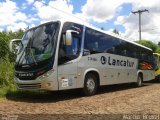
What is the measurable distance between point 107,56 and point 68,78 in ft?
12.6

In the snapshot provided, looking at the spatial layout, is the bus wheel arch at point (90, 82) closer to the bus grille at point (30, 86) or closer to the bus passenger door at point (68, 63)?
the bus passenger door at point (68, 63)

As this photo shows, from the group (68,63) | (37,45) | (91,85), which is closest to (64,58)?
(68,63)

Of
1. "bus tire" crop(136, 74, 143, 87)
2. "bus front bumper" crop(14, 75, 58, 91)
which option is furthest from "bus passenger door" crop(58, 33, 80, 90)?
"bus tire" crop(136, 74, 143, 87)

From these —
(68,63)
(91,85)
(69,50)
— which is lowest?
(91,85)

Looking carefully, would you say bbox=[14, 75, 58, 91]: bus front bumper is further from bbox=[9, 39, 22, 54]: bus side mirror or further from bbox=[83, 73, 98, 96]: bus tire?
bbox=[9, 39, 22, 54]: bus side mirror

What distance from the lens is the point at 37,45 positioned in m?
13.2

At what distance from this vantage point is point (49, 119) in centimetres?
892

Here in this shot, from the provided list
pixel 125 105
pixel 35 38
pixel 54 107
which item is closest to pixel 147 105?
pixel 125 105

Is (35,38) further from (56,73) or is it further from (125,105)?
(125,105)

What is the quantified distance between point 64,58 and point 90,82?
2327mm

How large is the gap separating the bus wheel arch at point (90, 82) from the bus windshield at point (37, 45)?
2.60 meters

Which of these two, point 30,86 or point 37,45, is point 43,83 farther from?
point 37,45

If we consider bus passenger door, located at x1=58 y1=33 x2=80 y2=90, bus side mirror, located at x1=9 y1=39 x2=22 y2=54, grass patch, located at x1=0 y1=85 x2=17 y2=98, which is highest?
bus side mirror, located at x1=9 y1=39 x2=22 y2=54

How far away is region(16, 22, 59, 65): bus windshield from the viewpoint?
1289cm
